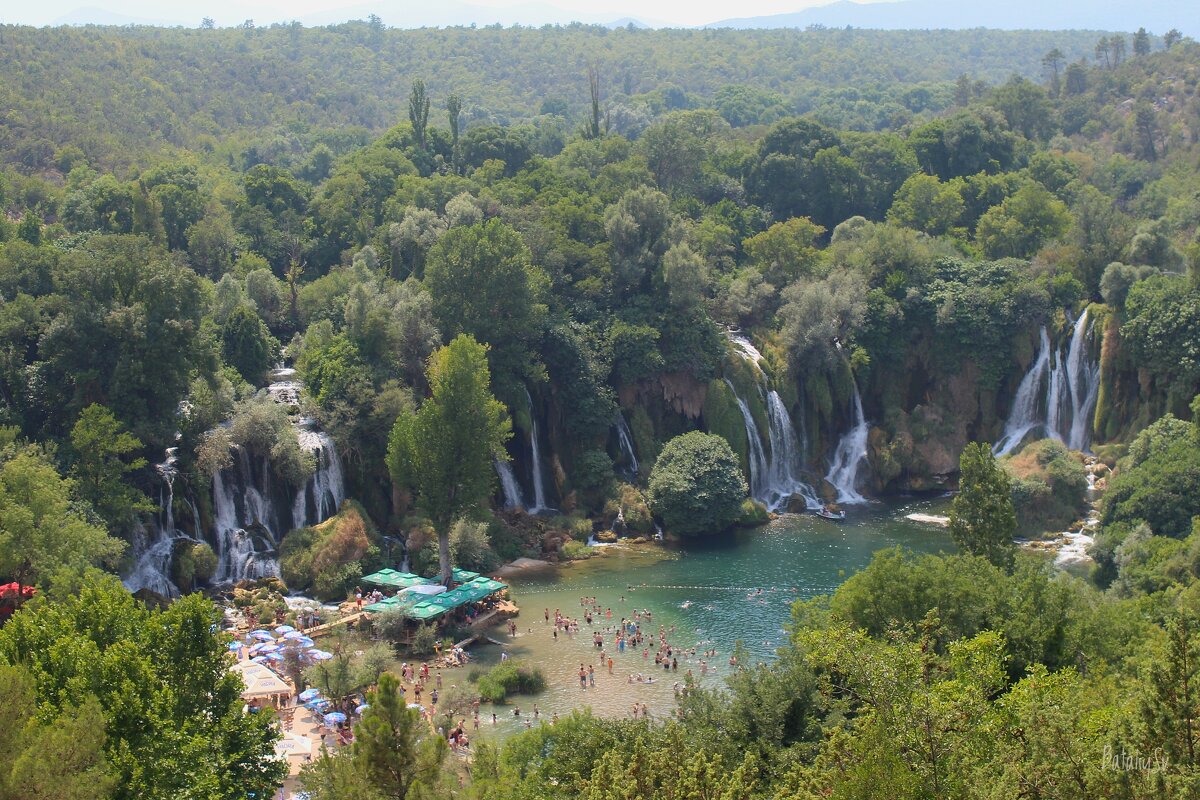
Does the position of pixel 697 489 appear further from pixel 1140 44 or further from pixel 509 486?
pixel 1140 44

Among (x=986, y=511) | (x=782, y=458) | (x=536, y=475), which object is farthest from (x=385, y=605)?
(x=782, y=458)

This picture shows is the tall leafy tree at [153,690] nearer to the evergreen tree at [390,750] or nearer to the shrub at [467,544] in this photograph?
the evergreen tree at [390,750]

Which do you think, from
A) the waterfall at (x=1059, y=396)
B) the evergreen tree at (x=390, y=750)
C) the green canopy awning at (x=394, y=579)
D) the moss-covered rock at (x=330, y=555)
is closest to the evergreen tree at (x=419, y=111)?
the moss-covered rock at (x=330, y=555)

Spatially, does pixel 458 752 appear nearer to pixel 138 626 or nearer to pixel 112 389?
pixel 138 626

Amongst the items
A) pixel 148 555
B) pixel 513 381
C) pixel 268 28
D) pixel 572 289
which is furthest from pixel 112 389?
pixel 268 28

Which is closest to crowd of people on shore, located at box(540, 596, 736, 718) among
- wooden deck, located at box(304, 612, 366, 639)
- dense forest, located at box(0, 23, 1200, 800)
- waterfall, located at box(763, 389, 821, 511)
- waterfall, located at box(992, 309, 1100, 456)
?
dense forest, located at box(0, 23, 1200, 800)

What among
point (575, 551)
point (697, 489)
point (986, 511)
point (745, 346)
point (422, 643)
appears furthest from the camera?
point (745, 346)
